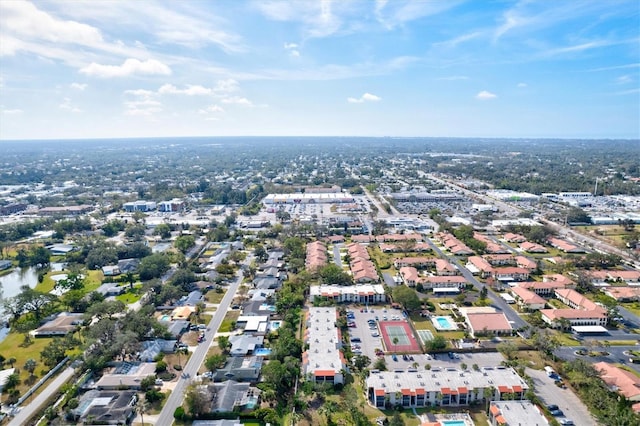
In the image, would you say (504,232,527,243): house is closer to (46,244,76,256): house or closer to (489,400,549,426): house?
(489,400,549,426): house

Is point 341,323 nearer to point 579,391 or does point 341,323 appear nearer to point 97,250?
point 579,391

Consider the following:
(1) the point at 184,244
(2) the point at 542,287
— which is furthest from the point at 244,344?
(2) the point at 542,287

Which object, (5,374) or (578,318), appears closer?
(5,374)

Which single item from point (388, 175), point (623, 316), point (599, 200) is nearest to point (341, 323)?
point (623, 316)

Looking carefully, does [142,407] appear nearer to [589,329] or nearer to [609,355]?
[609,355]

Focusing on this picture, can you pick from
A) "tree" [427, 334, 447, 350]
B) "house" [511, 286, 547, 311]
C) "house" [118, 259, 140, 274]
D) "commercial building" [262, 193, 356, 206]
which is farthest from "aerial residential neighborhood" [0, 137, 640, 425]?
"commercial building" [262, 193, 356, 206]

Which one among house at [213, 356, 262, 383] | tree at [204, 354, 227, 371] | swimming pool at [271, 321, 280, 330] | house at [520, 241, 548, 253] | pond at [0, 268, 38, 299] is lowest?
pond at [0, 268, 38, 299]
